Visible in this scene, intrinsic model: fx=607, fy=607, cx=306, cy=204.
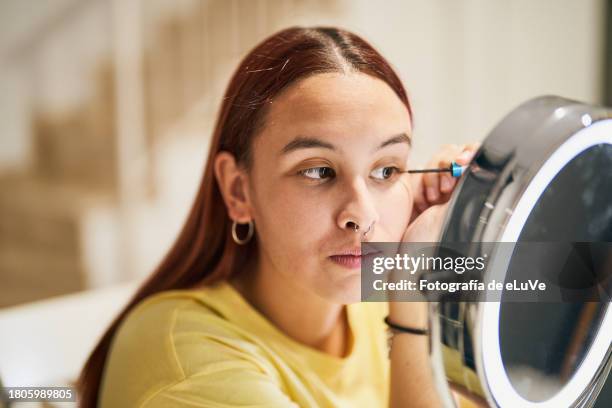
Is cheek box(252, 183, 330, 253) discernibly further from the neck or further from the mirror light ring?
the mirror light ring

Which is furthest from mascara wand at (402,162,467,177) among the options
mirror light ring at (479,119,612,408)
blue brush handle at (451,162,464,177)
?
mirror light ring at (479,119,612,408)

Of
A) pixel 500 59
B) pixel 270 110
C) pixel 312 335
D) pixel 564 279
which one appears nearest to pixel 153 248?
pixel 312 335

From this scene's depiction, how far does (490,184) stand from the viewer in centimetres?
45

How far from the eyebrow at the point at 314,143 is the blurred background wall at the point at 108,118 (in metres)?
0.91

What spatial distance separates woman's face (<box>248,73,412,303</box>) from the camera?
0.69 metres

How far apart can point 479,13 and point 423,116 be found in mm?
547

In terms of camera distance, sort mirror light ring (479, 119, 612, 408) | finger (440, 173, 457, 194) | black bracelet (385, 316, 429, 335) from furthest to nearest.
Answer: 1. finger (440, 173, 457, 194)
2. black bracelet (385, 316, 429, 335)
3. mirror light ring (479, 119, 612, 408)

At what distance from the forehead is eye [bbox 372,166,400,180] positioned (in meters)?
0.04

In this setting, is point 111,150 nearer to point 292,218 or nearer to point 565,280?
point 292,218

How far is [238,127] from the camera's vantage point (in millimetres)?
814

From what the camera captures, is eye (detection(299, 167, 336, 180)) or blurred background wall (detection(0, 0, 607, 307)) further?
blurred background wall (detection(0, 0, 607, 307))

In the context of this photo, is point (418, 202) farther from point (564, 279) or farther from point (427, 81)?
point (427, 81)

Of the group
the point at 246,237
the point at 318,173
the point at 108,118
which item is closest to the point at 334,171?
the point at 318,173

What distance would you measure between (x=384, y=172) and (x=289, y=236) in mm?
141
